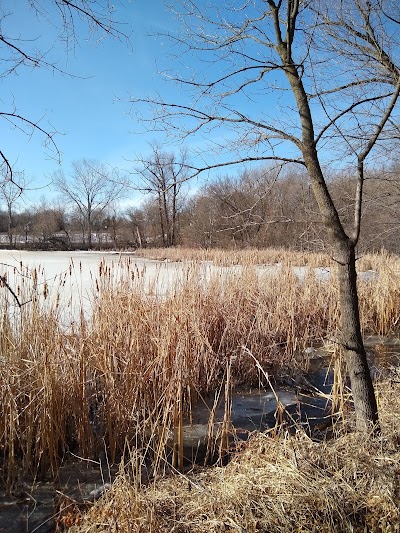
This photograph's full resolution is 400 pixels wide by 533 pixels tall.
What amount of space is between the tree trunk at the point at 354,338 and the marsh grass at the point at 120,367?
715mm

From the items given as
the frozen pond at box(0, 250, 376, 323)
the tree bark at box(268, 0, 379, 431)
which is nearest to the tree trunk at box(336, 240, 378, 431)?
the tree bark at box(268, 0, 379, 431)

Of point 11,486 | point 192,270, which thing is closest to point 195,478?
point 11,486

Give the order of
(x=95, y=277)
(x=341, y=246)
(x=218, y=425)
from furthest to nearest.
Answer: (x=95, y=277) → (x=218, y=425) → (x=341, y=246)

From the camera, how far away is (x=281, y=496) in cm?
159

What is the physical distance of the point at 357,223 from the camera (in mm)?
1865

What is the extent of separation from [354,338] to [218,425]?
1.38m

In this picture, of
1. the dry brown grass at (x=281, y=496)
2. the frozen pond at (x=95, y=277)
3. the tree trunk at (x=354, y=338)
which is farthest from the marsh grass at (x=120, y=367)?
the tree trunk at (x=354, y=338)

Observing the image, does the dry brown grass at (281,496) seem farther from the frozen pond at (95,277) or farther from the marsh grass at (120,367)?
the frozen pond at (95,277)

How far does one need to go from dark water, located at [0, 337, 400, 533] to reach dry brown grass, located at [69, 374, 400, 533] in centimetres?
32

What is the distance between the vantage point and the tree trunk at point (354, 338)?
6.01 feet

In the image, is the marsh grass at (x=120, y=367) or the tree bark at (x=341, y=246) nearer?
the tree bark at (x=341, y=246)

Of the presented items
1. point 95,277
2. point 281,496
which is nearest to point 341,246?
point 281,496

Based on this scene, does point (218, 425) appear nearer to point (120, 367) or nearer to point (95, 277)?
point (120, 367)

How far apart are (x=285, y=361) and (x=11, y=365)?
2.90 meters
